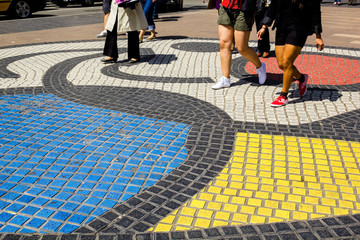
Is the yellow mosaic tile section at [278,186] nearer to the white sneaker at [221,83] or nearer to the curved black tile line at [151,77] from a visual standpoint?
the white sneaker at [221,83]

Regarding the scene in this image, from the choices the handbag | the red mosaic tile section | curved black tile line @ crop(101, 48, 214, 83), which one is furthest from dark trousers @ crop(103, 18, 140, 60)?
the red mosaic tile section

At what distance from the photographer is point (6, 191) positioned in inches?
122

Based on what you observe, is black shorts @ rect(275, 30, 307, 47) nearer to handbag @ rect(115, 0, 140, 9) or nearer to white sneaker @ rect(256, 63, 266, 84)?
white sneaker @ rect(256, 63, 266, 84)

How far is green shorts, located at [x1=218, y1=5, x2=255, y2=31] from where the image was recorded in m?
5.28

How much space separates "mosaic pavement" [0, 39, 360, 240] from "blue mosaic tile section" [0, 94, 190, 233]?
0.04 feet

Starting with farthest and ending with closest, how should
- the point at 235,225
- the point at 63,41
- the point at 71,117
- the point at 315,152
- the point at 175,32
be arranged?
the point at 175,32 < the point at 63,41 < the point at 71,117 < the point at 315,152 < the point at 235,225

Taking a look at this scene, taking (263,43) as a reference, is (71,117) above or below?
below

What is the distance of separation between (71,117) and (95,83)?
157 cm

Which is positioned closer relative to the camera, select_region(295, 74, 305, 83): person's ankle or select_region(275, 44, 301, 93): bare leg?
select_region(275, 44, 301, 93): bare leg

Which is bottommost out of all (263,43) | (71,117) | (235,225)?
(235,225)

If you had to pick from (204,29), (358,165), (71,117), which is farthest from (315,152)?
(204,29)

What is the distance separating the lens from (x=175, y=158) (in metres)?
3.67

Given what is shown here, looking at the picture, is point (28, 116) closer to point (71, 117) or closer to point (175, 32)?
point (71, 117)

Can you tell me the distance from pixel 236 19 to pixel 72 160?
3023mm
